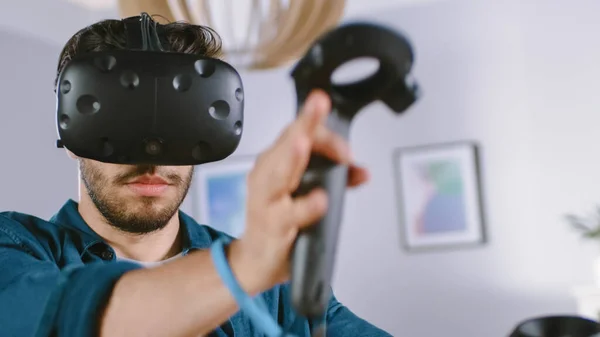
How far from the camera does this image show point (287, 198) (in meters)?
0.32

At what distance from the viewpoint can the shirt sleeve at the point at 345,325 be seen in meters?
0.85

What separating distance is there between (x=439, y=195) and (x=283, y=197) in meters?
2.86

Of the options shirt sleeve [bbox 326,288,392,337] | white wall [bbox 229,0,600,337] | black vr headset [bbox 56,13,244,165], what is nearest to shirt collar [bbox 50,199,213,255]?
shirt sleeve [bbox 326,288,392,337]

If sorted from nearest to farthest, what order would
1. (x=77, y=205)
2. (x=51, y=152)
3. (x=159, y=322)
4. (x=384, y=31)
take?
1. (x=384, y=31)
2. (x=159, y=322)
3. (x=77, y=205)
4. (x=51, y=152)

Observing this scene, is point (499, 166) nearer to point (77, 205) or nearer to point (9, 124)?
point (9, 124)

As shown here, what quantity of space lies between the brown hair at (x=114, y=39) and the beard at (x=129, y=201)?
0.13 m

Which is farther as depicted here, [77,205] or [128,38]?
[77,205]

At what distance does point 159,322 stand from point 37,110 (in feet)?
9.67

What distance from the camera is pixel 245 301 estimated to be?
0.33 m

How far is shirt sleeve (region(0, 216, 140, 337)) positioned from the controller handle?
171mm

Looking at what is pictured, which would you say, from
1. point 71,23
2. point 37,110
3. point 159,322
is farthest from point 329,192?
point 71,23

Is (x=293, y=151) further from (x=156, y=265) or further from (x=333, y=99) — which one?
(x=156, y=265)

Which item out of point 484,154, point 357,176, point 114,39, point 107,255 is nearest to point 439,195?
point 484,154

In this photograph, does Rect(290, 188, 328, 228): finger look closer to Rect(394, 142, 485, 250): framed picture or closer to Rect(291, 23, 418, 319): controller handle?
Rect(291, 23, 418, 319): controller handle
